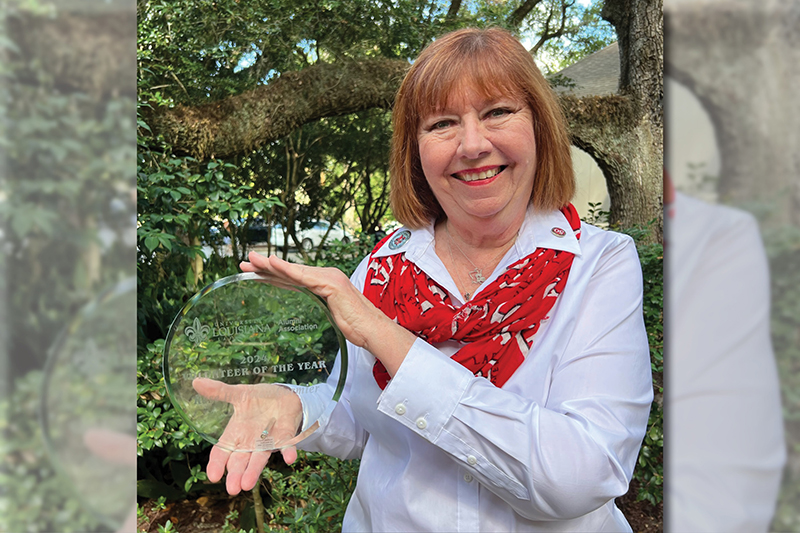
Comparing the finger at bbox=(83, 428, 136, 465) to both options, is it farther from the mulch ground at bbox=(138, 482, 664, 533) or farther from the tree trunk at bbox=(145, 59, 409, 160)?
the tree trunk at bbox=(145, 59, 409, 160)

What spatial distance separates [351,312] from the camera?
4.14 ft

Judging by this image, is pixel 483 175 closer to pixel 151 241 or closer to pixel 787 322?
pixel 787 322

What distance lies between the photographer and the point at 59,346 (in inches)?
29.2

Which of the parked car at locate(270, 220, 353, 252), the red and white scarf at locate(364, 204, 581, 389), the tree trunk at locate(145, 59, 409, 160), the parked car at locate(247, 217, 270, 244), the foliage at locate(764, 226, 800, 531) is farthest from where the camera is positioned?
the parked car at locate(270, 220, 353, 252)

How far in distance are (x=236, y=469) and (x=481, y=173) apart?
0.99 metres

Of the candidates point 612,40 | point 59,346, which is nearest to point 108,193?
point 59,346

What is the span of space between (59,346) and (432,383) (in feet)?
2.32

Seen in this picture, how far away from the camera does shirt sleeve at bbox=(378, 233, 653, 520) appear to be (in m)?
1.15

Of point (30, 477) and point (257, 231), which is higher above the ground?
point (30, 477)

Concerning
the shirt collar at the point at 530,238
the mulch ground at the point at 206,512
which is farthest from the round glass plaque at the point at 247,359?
the mulch ground at the point at 206,512

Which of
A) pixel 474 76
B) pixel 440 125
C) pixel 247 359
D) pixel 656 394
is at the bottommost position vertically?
pixel 656 394

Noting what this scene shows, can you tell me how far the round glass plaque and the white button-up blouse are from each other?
72 mm

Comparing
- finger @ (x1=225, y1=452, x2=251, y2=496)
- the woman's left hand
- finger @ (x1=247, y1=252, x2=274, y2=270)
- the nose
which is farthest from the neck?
finger @ (x1=225, y1=452, x2=251, y2=496)

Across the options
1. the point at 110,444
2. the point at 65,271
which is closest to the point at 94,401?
the point at 110,444
